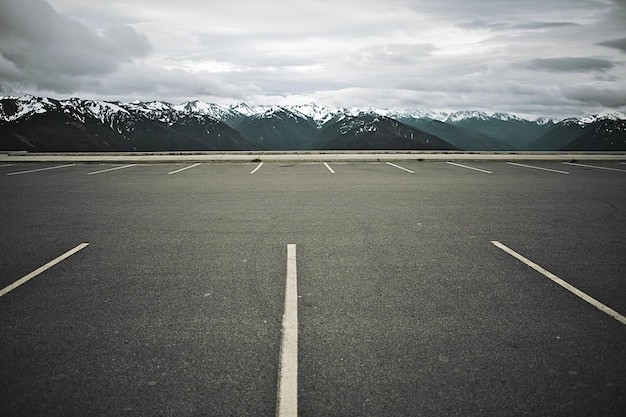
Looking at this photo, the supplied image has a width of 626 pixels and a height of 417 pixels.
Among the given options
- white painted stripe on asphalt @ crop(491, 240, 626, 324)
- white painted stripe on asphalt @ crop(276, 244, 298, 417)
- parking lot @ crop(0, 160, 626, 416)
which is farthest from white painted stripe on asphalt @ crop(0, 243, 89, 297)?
white painted stripe on asphalt @ crop(491, 240, 626, 324)

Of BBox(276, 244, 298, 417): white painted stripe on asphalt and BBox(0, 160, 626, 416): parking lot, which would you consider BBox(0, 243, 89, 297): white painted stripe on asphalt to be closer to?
BBox(0, 160, 626, 416): parking lot

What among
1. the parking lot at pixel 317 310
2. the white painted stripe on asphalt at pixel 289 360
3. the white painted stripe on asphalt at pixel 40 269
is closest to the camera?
the white painted stripe on asphalt at pixel 289 360

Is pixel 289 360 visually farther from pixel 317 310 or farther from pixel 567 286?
pixel 567 286

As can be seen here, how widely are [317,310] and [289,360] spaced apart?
88 cm

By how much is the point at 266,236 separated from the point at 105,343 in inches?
135

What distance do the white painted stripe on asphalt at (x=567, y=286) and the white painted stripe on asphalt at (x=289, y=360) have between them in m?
3.23

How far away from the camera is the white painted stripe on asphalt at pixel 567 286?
152 inches

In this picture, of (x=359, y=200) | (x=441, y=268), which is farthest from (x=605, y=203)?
(x=441, y=268)

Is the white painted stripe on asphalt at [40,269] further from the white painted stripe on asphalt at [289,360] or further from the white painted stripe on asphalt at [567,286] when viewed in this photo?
the white painted stripe on asphalt at [567,286]

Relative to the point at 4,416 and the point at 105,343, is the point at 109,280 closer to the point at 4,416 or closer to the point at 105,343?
the point at 105,343

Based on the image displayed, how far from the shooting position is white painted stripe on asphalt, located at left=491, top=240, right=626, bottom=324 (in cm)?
387

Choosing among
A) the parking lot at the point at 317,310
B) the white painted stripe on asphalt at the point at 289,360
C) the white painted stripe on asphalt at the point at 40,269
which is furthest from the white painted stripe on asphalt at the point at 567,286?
the white painted stripe on asphalt at the point at 40,269

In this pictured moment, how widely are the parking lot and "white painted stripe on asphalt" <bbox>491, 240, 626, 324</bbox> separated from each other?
0.03 meters

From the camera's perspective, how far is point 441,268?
200 inches
